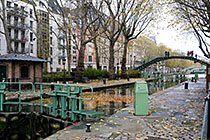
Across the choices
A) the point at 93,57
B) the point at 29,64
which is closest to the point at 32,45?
the point at 93,57

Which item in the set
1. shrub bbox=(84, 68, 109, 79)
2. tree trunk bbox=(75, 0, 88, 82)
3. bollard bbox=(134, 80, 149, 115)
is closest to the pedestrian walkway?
bollard bbox=(134, 80, 149, 115)

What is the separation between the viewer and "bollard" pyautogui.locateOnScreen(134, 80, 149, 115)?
752 centimetres

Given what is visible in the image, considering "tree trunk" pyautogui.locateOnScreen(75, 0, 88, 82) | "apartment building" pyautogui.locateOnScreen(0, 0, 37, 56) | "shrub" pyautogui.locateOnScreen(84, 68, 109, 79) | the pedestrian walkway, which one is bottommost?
the pedestrian walkway

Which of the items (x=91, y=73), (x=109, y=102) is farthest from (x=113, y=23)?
(x=109, y=102)

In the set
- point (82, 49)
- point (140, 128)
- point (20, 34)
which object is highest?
point (20, 34)

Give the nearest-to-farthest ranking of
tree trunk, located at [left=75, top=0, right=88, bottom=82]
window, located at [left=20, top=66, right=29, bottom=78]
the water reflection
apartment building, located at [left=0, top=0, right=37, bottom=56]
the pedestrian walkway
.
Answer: the pedestrian walkway, the water reflection, window, located at [left=20, top=66, right=29, bottom=78], tree trunk, located at [left=75, top=0, right=88, bottom=82], apartment building, located at [left=0, top=0, right=37, bottom=56]

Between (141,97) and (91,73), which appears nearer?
(141,97)

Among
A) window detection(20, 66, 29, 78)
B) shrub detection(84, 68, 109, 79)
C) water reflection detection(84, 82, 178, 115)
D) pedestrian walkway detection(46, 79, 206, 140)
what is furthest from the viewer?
shrub detection(84, 68, 109, 79)

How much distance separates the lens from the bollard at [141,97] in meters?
7.52

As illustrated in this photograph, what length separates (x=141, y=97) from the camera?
7.53m

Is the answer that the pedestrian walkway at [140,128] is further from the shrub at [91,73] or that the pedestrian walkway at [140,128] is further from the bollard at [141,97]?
the shrub at [91,73]

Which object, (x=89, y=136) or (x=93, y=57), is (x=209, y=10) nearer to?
(x=89, y=136)

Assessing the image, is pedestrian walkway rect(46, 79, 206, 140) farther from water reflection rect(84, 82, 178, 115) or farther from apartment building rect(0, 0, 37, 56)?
apartment building rect(0, 0, 37, 56)

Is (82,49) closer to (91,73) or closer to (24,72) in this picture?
(91,73)
